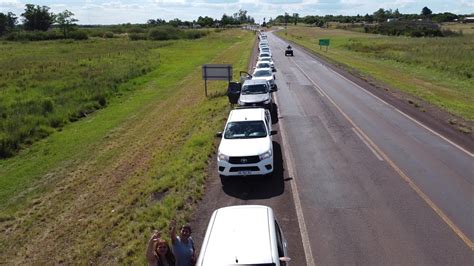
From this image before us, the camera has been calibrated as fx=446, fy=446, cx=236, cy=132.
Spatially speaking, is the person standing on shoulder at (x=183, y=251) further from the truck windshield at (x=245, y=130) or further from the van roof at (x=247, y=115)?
the van roof at (x=247, y=115)

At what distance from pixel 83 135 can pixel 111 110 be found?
6458 mm

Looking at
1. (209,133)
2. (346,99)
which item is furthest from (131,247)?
(346,99)

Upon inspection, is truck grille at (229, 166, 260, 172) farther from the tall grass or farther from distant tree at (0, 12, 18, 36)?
distant tree at (0, 12, 18, 36)

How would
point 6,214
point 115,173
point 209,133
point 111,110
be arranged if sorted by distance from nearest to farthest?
1. point 6,214
2. point 115,173
3. point 209,133
4. point 111,110

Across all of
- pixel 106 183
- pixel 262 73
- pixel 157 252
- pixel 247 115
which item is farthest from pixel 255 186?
pixel 262 73

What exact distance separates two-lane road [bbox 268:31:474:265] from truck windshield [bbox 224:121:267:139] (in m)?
1.56

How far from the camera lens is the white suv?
12625 millimetres

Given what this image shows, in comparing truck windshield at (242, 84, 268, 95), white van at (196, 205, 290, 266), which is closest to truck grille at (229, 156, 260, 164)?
white van at (196, 205, 290, 266)

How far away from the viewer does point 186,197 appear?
39.5ft

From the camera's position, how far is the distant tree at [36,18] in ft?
543

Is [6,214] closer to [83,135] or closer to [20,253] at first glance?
[20,253]

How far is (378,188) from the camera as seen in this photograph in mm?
12305

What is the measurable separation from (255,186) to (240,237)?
6101 millimetres

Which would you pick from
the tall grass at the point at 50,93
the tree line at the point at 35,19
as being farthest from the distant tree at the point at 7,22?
the tall grass at the point at 50,93
